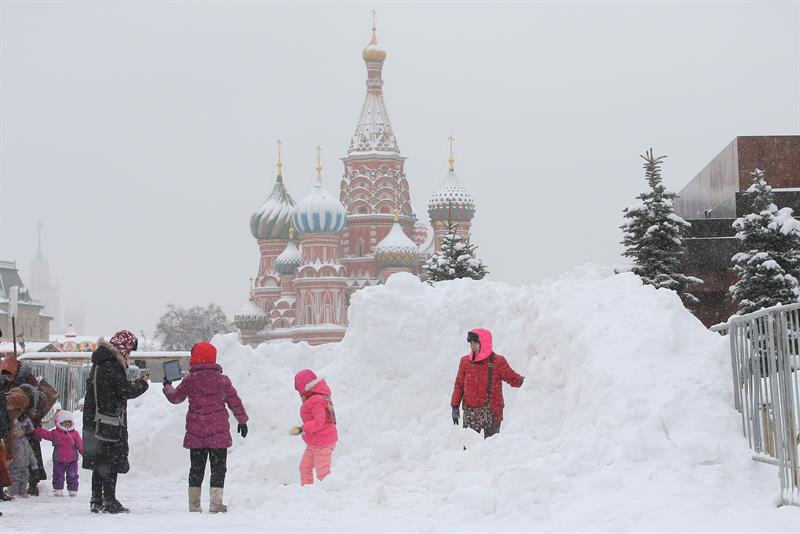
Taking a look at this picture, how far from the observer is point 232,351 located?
1541cm

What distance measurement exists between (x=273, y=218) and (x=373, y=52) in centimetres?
1385

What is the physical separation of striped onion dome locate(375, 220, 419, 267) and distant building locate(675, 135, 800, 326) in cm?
3271

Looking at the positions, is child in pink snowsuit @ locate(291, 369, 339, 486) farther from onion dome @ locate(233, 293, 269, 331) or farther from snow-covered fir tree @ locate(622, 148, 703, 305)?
onion dome @ locate(233, 293, 269, 331)

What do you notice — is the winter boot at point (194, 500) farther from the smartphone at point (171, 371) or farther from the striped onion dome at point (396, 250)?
the striped onion dome at point (396, 250)

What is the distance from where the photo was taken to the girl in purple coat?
28.9 ft

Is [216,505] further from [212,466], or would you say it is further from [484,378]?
[484,378]

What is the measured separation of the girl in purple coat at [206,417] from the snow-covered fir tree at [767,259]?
20.3m

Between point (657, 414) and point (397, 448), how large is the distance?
358 centimetres

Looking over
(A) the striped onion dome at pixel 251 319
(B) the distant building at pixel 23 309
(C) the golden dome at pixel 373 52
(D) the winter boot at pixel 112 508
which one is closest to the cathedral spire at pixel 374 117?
(C) the golden dome at pixel 373 52

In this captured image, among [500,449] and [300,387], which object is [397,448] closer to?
[300,387]

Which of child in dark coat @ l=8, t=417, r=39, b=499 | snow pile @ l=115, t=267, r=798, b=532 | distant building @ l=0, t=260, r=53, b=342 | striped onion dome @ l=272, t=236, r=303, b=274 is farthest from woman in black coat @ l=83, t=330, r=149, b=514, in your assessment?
distant building @ l=0, t=260, r=53, b=342

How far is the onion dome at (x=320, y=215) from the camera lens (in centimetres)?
7194

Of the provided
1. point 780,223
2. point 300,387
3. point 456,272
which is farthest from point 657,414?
point 456,272

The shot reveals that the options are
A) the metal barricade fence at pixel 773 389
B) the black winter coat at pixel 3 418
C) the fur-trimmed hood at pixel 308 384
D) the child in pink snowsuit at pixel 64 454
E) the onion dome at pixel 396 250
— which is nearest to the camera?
the metal barricade fence at pixel 773 389
